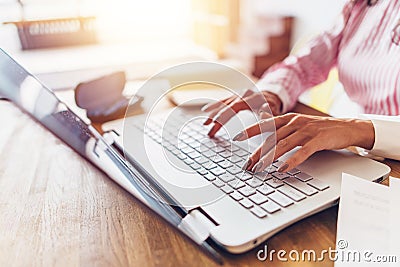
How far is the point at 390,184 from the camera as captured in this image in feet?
1.69

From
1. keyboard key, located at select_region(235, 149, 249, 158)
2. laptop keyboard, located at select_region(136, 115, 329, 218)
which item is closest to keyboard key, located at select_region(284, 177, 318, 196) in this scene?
Result: laptop keyboard, located at select_region(136, 115, 329, 218)

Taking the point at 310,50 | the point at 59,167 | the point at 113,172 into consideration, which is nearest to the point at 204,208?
the point at 113,172

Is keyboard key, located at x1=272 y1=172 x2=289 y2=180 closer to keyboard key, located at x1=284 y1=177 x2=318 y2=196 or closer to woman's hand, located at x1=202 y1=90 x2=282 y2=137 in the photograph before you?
keyboard key, located at x1=284 y1=177 x2=318 y2=196

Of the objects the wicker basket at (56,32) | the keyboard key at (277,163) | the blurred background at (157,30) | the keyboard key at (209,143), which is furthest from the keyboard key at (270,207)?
the wicker basket at (56,32)

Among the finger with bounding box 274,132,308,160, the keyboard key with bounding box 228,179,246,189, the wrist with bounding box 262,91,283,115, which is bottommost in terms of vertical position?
the wrist with bounding box 262,91,283,115

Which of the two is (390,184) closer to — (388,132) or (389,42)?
(388,132)

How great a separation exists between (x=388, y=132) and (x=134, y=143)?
449 mm

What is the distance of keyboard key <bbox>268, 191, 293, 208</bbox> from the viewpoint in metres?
0.46

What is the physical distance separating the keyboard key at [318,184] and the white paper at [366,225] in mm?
24

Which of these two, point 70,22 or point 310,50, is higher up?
point 310,50

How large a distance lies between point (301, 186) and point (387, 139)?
8.6 inches

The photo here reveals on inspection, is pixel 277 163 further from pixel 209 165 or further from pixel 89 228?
pixel 89 228

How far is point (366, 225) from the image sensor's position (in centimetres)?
44

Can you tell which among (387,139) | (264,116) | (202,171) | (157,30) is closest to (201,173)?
(202,171)
